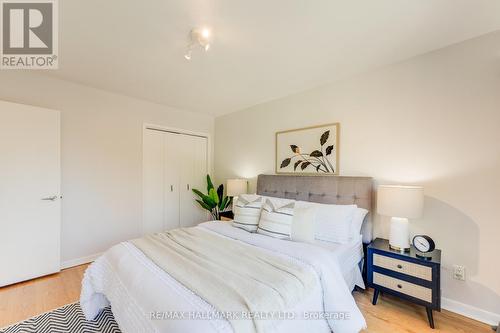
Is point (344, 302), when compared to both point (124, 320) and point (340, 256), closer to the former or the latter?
point (340, 256)

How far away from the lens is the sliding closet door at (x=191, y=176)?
13.4ft

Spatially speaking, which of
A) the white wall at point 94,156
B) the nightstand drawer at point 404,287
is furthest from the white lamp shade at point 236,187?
the nightstand drawer at point 404,287

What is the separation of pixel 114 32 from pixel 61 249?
270 centimetres

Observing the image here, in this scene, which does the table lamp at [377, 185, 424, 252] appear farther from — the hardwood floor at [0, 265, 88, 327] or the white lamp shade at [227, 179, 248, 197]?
the hardwood floor at [0, 265, 88, 327]

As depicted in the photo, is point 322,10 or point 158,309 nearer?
point 158,309

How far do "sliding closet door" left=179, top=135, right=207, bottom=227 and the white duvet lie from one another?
221 centimetres

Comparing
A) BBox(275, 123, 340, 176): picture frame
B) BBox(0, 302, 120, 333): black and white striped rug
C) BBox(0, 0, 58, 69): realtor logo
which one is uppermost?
BBox(0, 0, 58, 69): realtor logo

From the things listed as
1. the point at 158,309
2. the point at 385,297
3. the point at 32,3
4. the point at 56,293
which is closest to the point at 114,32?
the point at 32,3

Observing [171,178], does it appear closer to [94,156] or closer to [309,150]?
[94,156]

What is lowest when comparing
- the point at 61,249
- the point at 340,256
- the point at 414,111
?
the point at 61,249

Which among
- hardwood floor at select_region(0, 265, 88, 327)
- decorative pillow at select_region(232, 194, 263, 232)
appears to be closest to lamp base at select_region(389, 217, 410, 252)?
decorative pillow at select_region(232, 194, 263, 232)

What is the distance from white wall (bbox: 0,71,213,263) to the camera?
8.92ft

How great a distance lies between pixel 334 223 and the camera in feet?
7.21

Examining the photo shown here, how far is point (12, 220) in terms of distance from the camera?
238 centimetres
